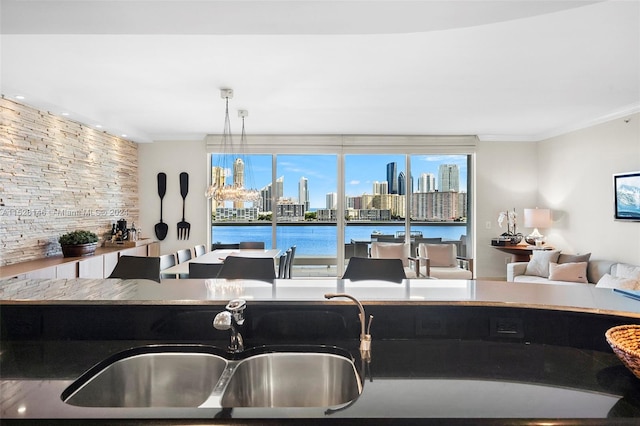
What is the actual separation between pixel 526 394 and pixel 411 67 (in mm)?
2755

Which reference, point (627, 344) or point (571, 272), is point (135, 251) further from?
point (571, 272)

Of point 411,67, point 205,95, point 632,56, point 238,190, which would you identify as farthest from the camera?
point 238,190

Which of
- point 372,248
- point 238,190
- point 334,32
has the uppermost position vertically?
point 334,32

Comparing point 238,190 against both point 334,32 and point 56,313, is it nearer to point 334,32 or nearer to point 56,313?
point 334,32

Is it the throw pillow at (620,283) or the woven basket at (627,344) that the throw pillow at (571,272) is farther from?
Result: the woven basket at (627,344)

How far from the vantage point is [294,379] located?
1.23 metres

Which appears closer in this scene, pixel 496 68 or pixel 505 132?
pixel 496 68

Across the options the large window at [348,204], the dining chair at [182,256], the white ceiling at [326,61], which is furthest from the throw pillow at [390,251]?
the dining chair at [182,256]

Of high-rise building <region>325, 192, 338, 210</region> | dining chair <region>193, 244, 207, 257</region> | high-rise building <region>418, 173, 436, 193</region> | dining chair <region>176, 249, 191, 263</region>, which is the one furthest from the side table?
dining chair <region>176, 249, 191, 263</region>

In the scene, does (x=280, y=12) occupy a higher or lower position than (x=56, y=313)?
higher

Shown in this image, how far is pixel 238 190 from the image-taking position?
412cm

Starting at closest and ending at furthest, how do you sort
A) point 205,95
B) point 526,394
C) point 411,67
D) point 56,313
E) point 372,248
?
point 526,394 < point 56,313 < point 411,67 < point 205,95 < point 372,248

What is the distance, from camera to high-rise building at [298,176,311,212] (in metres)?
6.18

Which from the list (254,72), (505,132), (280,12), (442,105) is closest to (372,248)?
(442,105)
